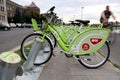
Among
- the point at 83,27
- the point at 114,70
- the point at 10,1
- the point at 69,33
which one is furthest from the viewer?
the point at 10,1

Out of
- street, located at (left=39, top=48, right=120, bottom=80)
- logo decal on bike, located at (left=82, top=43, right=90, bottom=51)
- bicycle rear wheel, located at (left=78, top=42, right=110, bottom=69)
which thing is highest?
logo decal on bike, located at (left=82, top=43, right=90, bottom=51)

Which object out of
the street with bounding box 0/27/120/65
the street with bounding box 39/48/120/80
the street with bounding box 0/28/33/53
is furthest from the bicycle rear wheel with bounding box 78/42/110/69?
the street with bounding box 0/28/33/53

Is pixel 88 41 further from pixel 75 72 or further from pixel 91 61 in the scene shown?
pixel 75 72

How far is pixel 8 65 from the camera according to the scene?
314 centimetres

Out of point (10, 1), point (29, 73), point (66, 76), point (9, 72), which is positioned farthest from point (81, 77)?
point (10, 1)

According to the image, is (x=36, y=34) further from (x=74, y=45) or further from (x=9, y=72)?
(x=9, y=72)

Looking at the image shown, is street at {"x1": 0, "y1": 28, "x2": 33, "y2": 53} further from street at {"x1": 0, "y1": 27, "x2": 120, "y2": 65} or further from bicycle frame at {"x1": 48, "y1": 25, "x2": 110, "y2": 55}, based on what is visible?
bicycle frame at {"x1": 48, "y1": 25, "x2": 110, "y2": 55}

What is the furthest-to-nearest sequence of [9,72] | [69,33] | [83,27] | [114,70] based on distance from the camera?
[69,33], [83,27], [114,70], [9,72]

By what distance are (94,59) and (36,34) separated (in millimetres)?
1505

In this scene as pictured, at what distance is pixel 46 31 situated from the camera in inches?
268

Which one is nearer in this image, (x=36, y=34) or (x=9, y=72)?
(x=9, y=72)

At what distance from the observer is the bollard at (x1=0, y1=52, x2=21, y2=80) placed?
10.3 feet

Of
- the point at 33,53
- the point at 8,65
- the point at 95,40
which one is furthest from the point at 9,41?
the point at 8,65

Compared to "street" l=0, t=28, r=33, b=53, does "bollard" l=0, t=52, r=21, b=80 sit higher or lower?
higher
